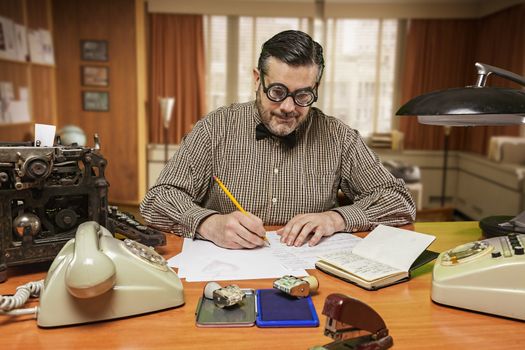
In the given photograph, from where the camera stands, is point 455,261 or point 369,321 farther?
point 455,261

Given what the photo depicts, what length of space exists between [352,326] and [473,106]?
589mm

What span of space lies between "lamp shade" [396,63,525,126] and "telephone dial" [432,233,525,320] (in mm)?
296

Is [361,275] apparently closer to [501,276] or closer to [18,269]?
[501,276]

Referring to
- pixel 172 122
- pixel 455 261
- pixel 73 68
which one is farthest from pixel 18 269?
pixel 172 122

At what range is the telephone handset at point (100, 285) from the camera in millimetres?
789

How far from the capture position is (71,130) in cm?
429

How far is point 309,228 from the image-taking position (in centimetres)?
135

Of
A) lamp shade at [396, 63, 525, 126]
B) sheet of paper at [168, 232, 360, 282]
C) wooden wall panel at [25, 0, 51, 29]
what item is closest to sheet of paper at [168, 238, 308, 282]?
sheet of paper at [168, 232, 360, 282]

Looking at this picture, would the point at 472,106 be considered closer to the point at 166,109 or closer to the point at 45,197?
the point at 45,197

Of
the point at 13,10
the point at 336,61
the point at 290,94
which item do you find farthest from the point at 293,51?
the point at 336,61

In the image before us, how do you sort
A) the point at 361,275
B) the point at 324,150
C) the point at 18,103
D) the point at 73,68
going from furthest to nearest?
the point at 73,68 → the point at 18,103 → the point at 324,150 → the point at 361,275

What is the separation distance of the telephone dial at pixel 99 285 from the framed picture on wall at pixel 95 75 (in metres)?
4.52

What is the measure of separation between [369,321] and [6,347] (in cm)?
60

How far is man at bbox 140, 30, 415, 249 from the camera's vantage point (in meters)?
1.53
